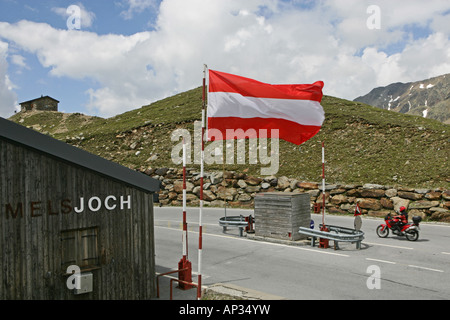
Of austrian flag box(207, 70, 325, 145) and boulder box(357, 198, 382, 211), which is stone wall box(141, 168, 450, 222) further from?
austrian flag box(207, 70, 325, 145)

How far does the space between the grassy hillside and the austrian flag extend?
18.6 meters

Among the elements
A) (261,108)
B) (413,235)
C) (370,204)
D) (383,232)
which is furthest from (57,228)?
(370,204)

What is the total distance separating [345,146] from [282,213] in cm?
2187

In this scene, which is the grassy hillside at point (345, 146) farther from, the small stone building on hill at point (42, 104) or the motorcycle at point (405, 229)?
the small stone building on hill at point (42, 104)

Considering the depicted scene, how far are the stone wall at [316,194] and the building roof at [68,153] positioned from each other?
876 cm

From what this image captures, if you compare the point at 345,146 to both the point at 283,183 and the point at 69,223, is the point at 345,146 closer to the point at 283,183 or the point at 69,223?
the point at 283,183

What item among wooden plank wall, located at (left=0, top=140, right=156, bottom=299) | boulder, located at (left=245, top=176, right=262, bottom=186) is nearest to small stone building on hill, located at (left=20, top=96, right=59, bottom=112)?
boulder, located at (left=245, top=176, right=262, bottom=186)

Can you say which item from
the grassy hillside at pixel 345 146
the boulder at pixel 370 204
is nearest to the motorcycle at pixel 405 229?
the boulder at pixel 370 204

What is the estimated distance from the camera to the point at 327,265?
13.6m

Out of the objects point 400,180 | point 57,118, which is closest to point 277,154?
point 400,180

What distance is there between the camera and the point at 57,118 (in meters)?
82.2

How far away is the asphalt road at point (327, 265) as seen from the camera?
1100 cm

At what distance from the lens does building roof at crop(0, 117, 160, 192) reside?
27.5 feet
